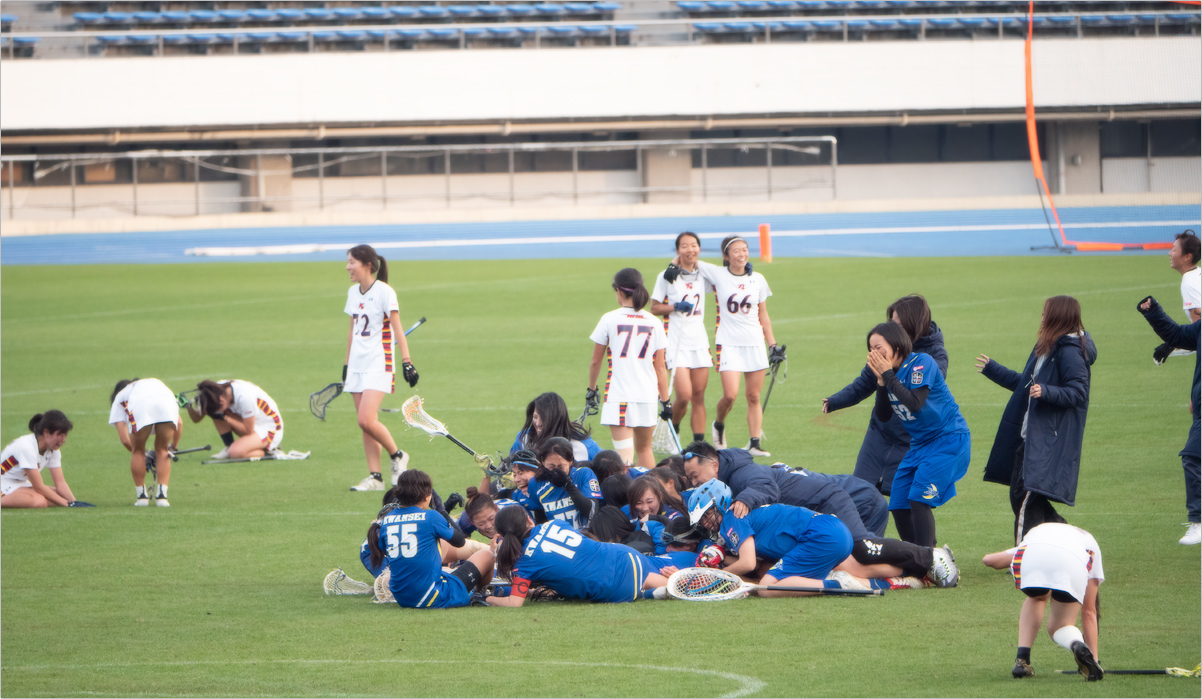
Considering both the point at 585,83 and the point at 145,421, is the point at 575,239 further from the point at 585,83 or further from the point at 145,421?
the point at 145,421

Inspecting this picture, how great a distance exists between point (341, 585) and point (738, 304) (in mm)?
5119

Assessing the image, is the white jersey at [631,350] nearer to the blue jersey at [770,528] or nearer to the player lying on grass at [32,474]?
the blue jersey at [770,528]

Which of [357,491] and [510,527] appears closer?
[510,527]

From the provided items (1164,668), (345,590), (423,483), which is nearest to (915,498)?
(1164,668)

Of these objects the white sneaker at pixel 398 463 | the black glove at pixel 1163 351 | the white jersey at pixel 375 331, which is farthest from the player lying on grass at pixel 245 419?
the black glove at pixel 1163 351

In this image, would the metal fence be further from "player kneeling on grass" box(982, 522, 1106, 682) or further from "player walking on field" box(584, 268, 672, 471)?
"player kneeling on grass" box(982, 522, 1106, 682)

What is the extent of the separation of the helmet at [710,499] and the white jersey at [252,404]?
20.2 ft

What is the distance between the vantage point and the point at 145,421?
1003cm

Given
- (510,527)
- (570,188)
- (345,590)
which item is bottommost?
(345,590)

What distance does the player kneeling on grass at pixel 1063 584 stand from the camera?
5062 mm

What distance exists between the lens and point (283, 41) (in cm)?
4572

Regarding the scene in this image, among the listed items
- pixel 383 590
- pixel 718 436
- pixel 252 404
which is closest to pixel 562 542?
pixel 383 590

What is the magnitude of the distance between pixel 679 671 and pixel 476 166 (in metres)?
41.4

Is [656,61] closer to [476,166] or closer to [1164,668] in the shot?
[476,166]
